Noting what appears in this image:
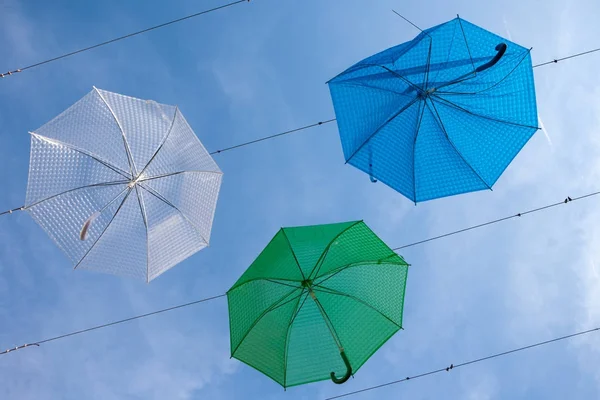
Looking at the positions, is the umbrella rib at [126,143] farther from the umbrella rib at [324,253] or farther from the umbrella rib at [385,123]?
the umbrella rib at [385,123]

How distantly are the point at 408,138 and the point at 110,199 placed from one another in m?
4.48

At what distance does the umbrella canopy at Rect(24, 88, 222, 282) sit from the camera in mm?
6812

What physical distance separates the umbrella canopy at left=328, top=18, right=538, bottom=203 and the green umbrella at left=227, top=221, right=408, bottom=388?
1.14 metres

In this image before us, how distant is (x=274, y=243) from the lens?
676 cm

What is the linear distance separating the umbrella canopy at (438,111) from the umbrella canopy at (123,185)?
2.33m

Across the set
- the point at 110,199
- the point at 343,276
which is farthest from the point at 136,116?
the point at 343,276

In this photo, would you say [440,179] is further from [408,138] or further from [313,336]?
[313,336]

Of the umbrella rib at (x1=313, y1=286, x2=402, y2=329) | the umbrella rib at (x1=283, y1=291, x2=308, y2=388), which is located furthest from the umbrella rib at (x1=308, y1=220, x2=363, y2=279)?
the umbrella rib at (x1=283, y1=291, x2=308, y2=388)

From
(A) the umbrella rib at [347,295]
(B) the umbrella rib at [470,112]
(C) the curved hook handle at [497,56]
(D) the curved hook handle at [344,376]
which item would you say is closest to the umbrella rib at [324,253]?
(A) the umbrella rib at [347,295]

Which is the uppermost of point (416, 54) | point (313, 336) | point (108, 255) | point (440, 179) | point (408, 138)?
point (416, 54)

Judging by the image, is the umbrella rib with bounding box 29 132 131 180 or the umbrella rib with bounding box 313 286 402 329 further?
the umbrella rib with bounding box 313 286 402 329

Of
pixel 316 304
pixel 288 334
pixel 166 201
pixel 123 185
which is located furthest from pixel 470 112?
pixel 123 185

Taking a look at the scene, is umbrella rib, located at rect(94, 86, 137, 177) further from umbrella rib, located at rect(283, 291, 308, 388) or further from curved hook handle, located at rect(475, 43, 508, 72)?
curved hook handle, located at rect(475, 43, 508, 72)

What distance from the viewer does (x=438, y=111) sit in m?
7.46
